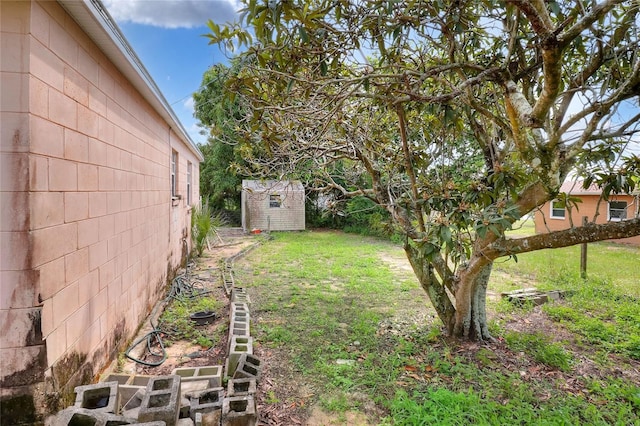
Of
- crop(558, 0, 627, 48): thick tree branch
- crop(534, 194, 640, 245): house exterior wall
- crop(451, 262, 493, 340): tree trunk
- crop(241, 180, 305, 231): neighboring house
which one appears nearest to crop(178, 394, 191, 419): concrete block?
crop(451, 262, 493, 340): tree trunk

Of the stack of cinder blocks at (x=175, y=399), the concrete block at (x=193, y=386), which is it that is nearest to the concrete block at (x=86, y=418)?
the stack of cinder blocks at (x=175, y=399)

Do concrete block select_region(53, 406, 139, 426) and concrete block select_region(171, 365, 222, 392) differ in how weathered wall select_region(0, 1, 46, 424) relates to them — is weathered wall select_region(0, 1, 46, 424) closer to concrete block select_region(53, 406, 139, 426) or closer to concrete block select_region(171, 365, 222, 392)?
concrete block select_region(53, 406, 139, 426)

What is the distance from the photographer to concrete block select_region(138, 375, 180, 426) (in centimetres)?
217

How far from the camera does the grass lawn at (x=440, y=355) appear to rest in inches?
116

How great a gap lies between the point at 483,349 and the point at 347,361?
1.66 m

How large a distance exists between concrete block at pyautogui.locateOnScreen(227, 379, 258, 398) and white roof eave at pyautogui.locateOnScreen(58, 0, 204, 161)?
10.3ft

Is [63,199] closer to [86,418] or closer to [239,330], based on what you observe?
[86,418]

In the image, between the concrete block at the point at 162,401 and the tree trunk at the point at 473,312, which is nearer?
the concrete block at the point at 162,401

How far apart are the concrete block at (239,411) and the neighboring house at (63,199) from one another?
1.14m

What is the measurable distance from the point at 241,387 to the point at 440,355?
7.72ft

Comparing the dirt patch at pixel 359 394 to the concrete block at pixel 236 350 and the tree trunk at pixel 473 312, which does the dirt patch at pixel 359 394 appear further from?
the concrete block at pixel 236 350

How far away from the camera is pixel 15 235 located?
6.79 feet

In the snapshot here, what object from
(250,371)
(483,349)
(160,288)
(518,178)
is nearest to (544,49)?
(518,178)

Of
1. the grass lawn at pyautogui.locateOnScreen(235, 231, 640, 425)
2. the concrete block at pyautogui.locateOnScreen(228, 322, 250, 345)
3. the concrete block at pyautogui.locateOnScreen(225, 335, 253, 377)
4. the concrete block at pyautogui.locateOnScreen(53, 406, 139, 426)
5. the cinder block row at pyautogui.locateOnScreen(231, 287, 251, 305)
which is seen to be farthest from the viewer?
the cinder block row at pyautogui.locateOnScreen(231, 287, 251, 305)
